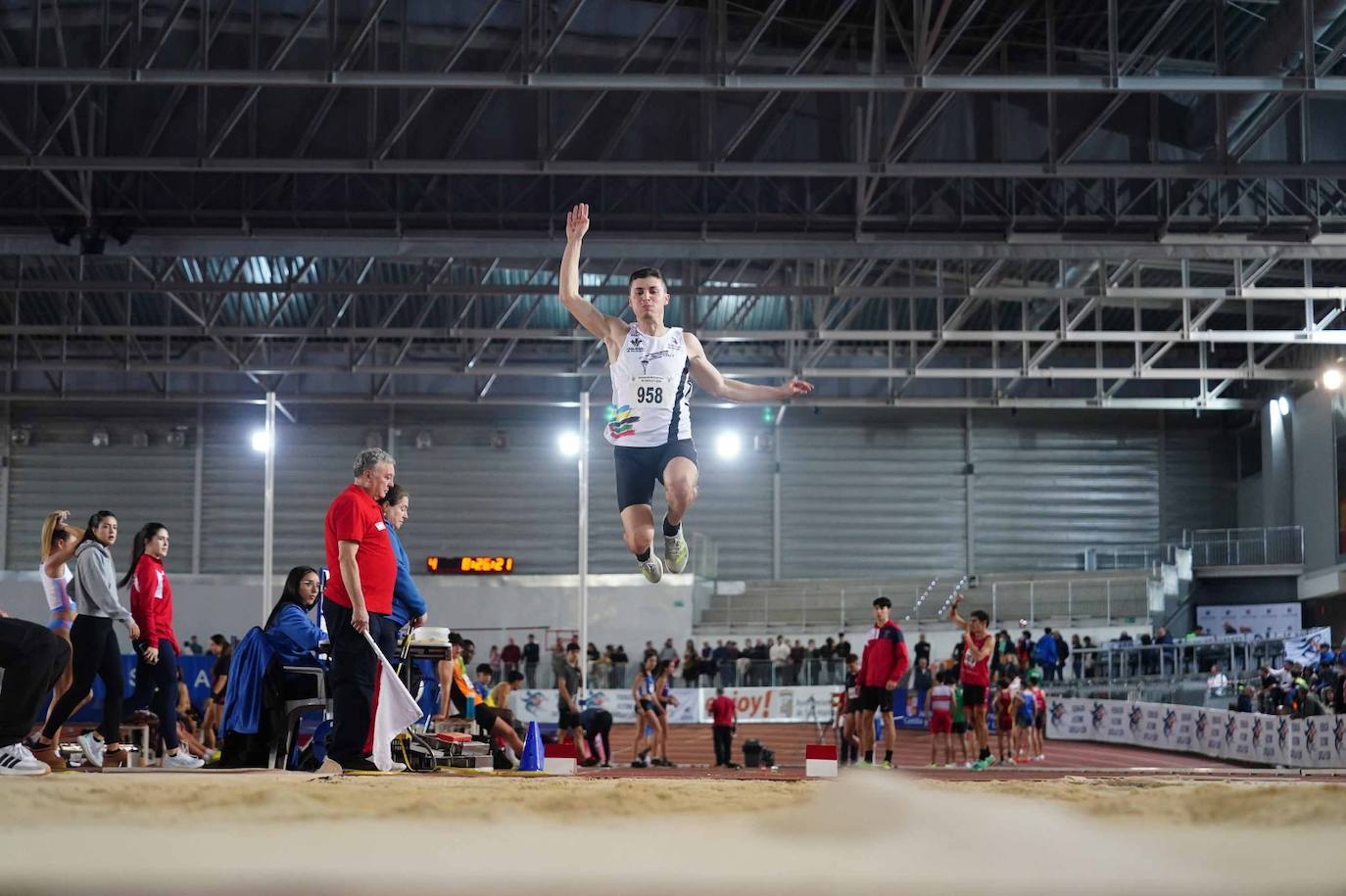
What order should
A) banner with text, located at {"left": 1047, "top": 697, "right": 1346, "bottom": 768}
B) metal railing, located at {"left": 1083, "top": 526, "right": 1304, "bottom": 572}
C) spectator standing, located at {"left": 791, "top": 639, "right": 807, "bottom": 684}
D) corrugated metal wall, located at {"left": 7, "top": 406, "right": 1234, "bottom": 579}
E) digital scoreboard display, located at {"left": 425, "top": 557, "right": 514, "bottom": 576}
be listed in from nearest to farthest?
banner with text, located at {"left": 1047, "top": 697, "right": 1346, "bottom": 768}, spectator standing, located at {"left": 791, "top": 639, "right": 807, "bottom": 684}, metal railing, located at {"left": 1083, "top": 526, "right": 1304, "bottom": 572}, digital scoreboard display, located at {"left": 425, "top": 557, "right": 514, "bottom": 576}, corrugated metal wall, located at {"left": 7, "top": 406, "right": 1234, "bottom": 579}

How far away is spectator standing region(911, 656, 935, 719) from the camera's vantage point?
90.2ft

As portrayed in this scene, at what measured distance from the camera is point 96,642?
916 cm

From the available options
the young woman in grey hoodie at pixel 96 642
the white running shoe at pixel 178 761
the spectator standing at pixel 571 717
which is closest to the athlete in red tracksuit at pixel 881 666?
the spectator standing at pixel 571 717

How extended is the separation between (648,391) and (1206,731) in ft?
59.5

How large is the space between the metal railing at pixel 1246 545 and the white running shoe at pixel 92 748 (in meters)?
32.1

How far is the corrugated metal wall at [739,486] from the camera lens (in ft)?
122

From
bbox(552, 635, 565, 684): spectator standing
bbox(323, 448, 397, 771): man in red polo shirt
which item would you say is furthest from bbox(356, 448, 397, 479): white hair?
bbox(552, 635, 565, 684): spectator standing

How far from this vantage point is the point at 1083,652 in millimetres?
30250

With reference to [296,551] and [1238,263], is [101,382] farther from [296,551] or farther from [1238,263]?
[1238,263]

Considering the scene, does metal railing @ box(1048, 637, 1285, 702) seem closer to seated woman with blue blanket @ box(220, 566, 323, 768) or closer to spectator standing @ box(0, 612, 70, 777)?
seated woman with blue blanket @ box(220, 566, 323, 768)

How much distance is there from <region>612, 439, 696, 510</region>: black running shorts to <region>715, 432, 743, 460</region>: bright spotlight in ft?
97.1

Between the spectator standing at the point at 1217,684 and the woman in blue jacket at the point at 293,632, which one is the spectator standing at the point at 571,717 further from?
the spectator standing at the point at 1217,684

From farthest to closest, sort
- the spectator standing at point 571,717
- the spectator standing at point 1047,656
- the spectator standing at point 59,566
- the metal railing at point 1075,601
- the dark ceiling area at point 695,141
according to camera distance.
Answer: the metal railing at point 1075,601 → the spectator standing at point 1047,656 → the spectator standing at point 571,717 → the dark ceiling area at point 695,141 → the spectator standing at point 59,566

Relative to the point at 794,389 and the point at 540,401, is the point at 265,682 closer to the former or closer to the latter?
the point at 794,389
